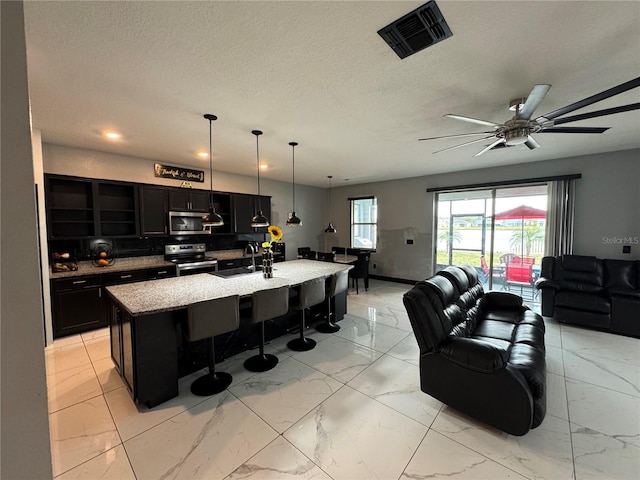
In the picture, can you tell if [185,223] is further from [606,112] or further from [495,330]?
[606,112]

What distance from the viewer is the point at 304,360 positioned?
298 centimetres

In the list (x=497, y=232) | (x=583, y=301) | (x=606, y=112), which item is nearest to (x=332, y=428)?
(x=606, y=112)

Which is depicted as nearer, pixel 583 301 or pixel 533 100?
pixel 533 100

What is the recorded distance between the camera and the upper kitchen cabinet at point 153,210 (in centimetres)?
439

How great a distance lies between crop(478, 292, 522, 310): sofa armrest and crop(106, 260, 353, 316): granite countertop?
1.94 m

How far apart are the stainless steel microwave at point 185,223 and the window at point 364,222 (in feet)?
14.1

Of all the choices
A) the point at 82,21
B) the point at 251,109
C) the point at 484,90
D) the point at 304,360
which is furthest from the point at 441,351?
the point at 82,21

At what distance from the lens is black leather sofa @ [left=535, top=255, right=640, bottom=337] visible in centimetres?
350

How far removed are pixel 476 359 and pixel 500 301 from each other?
6.12ft

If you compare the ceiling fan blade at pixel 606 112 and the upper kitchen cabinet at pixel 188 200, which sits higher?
the ceiling fan blade at pixel 606 112

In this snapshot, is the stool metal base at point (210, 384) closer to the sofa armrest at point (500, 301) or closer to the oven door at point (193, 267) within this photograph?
the oven door at point (193, 267)

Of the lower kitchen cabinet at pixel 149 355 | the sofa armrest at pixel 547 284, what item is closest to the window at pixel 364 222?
the sofa armrest at pixel 547 284

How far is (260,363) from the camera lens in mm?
2842

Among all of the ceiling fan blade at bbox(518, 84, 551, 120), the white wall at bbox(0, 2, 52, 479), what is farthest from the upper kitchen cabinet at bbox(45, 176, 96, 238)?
the ceiling fan blade at bbox(518, 84, 551, 120)
